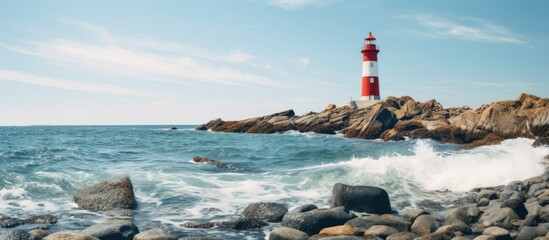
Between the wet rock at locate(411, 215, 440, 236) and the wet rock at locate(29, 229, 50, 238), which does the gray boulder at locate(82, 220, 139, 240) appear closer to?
the wet rock at locate(29, 229, 50, 238)

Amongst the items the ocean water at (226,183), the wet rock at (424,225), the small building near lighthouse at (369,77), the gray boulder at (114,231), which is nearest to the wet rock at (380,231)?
the wet rock at (424,225)

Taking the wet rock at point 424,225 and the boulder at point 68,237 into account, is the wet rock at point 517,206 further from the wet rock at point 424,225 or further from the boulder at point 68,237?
the boulder at point 68,237

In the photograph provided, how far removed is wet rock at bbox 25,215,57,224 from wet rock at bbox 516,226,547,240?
26.5 feet

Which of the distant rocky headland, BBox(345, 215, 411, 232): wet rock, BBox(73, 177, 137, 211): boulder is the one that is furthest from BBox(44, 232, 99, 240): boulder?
the distant rocky headland

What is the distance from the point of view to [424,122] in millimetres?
35969

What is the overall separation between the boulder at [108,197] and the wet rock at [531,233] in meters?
7.55

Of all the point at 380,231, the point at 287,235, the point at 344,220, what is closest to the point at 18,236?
the point at 287,235

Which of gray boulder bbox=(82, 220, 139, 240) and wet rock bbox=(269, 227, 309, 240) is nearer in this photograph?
gray boulder bbox=(82, 220, 139, 240)

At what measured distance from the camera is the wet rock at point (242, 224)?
27.2 ft

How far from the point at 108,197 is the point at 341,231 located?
5.39 m

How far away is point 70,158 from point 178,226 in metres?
13.8

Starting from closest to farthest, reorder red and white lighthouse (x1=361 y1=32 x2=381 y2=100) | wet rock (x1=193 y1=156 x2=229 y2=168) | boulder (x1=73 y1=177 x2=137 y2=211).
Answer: boulder (x1=73 y1=177 x2=137 y2=211) → wet rock (x1=193 y1=156 x2=229 y2=168) → red and white lighthouse (x1=361 y1=32 x2=381 y2=100)

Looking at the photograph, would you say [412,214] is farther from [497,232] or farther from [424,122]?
[424,122]

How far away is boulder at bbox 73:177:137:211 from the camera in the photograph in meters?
9.84
